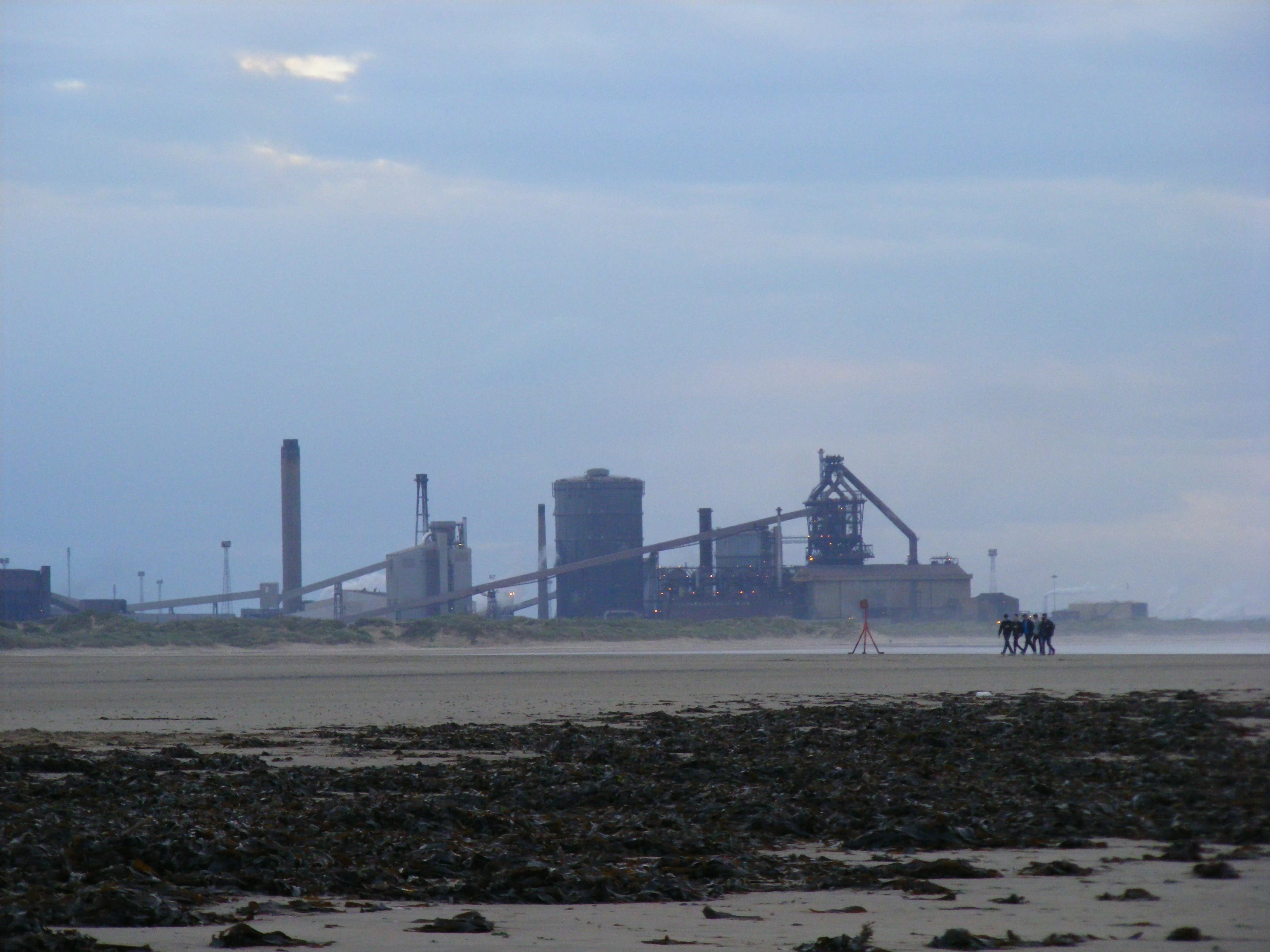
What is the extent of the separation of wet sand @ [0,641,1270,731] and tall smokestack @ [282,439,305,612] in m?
74.2

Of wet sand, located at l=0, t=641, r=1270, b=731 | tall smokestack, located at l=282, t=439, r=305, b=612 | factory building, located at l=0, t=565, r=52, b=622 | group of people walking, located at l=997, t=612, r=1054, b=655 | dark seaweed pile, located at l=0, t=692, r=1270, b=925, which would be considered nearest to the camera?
dark seaweed pile, located at l=0, t=692, r=1270, b=925

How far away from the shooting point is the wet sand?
2573cm

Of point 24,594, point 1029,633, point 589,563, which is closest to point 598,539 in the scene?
point 589,563

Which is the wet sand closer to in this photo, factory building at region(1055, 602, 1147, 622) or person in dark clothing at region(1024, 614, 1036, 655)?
person in dark clothing at region(1024, 614, 1036, 655)

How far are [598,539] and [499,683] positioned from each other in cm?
10200

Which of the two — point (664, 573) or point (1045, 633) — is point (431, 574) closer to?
point (664, 573)

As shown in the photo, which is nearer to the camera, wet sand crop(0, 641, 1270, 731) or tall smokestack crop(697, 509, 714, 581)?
wet sand crop(0, 641, 1270, 731)

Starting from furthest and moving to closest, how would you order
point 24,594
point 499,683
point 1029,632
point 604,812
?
point 24,594 < point 1029,632 < point 499,683 < point 604,812

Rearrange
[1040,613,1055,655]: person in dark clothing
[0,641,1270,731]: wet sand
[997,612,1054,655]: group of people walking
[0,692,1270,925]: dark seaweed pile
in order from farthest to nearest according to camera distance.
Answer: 1. [997,612,1054,655]: group of people walking
2. [1040,613,1055,655]: person in dark clothing
3. [0,641,1270,731]: wet sand
4. [0,692,1270,925]: dark seaweed pile

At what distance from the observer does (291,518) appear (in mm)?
135750

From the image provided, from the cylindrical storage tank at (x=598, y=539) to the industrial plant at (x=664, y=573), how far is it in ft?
0.37

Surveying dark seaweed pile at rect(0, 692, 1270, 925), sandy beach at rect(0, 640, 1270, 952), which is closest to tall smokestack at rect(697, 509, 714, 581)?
sandy beach at rect(0, 640, 1270, 952)

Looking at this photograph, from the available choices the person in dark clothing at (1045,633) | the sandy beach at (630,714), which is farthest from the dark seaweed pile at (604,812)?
the person in dark clothing at (1045,633)

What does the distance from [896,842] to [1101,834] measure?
6.07ft
